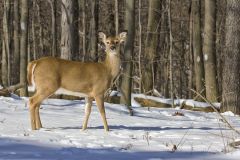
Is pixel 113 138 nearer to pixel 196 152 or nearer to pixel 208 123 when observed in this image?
pixel 196 152

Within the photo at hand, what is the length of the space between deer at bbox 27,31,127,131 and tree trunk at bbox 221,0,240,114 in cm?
509

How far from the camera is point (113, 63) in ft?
32.1

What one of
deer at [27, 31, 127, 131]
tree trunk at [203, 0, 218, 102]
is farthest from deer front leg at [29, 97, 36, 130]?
tree trunk at [203, 0, 218, 102]

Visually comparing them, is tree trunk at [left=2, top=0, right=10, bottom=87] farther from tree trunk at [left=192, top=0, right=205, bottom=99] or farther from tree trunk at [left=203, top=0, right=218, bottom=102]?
tree trunk at [left=203, top=0, right=218, bottom=102]

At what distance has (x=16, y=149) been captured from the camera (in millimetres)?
6617

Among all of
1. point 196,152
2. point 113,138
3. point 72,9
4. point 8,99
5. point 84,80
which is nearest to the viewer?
Answer: point 196,152

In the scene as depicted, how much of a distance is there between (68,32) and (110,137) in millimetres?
6024

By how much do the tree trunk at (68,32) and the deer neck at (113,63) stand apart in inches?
160

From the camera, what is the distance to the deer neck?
9.77 meters

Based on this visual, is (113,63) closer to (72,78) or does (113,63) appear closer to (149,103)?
(72,78)

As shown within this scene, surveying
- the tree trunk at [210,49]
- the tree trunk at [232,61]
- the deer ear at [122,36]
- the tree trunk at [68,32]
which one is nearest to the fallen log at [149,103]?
the tree trunk at [232,61]

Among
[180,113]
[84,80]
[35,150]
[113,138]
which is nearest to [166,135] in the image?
[113,138]

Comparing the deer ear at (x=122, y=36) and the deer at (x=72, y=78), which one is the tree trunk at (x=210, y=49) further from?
the deer at (x=72, y=78)

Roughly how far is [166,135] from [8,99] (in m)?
5.29
